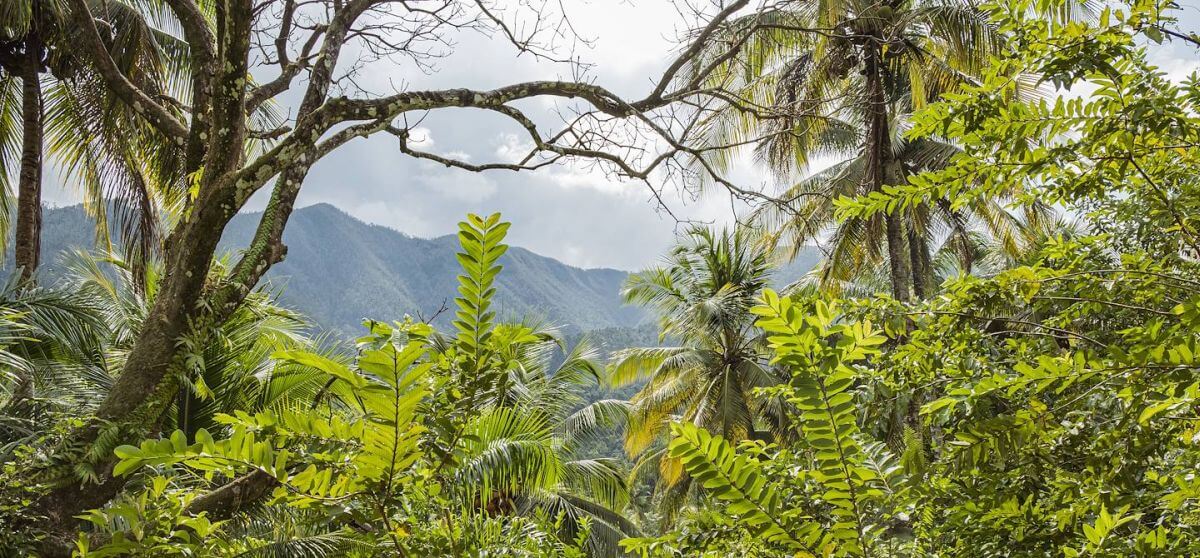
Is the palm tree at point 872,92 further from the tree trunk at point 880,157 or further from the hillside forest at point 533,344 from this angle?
the hillside forest at point 533,344

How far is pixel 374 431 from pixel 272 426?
0.20 m

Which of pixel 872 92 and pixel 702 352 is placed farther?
pixel 702 352

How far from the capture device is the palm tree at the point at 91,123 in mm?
6559

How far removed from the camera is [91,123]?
771 cm

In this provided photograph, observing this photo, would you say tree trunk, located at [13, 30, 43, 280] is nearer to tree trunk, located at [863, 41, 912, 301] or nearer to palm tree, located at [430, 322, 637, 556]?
palm tree, located at [430, 322, 637, 556]

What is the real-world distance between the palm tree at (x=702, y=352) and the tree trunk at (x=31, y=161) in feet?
29.6

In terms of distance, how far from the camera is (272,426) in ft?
3.96

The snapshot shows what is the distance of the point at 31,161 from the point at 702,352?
33.3ft

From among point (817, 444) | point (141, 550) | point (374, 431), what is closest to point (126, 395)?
point (141, 550)

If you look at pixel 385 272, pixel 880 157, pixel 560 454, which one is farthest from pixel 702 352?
pixel 385 272

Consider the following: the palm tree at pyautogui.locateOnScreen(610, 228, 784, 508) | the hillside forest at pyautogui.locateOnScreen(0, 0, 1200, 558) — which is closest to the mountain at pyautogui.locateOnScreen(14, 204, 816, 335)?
the palm tree at pyautogui.locateOnScreen(610, 228, 784, 508)

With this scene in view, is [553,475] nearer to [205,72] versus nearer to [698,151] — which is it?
[698,151]

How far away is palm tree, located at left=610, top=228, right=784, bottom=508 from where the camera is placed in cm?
1243

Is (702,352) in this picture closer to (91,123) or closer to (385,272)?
(91,123)
